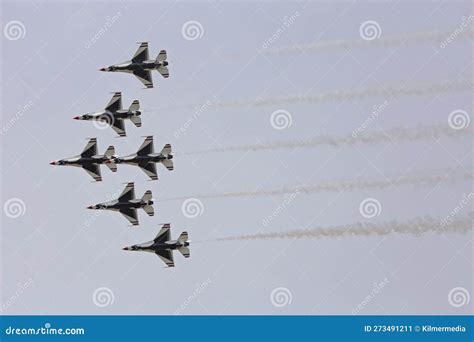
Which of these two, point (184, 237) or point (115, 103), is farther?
point (115, 103)

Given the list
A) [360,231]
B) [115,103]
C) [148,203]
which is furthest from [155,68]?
[360,231]

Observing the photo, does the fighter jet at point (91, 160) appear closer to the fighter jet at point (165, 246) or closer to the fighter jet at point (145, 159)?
the fighter jet at point (145, 159)

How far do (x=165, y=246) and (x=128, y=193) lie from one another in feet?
15.6

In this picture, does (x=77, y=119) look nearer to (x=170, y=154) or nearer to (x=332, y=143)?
(x=170, y=154)

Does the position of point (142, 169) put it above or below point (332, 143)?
below

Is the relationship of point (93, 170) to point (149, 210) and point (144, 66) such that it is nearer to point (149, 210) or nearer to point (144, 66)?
point (149, 210)

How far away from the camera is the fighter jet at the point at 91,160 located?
8456 centimetres

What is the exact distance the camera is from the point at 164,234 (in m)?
84.2

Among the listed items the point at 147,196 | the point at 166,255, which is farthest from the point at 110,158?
the point at 166,255

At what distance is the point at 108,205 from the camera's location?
8569 centimetres

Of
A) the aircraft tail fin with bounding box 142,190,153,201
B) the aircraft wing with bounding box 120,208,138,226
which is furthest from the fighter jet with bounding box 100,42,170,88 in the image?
the aircraft wing with bounding box 120,208,138,226

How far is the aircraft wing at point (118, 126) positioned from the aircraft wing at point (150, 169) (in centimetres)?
269

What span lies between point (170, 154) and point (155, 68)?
5982 mm
